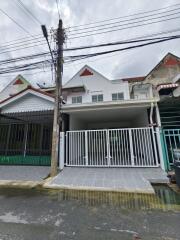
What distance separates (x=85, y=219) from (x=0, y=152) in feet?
27.6

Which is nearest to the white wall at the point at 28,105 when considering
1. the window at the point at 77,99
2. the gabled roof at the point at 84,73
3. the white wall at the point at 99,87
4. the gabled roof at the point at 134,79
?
the white wall at the point at 99,87

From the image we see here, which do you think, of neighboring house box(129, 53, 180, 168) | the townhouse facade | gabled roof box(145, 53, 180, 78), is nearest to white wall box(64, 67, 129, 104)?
gabled roof box(145, 53, 180, 78)

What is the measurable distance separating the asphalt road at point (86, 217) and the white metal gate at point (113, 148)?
271 cm

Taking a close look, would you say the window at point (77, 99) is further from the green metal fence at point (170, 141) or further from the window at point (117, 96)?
the green metal fence at point (170, 141)

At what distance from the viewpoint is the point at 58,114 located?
20.9 feet

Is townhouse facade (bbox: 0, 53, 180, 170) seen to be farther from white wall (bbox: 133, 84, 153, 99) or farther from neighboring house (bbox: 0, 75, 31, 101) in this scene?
neighboring house (bbox: 0, 75, 31, 101)

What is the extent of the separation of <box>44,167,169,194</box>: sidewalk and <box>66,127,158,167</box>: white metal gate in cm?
52

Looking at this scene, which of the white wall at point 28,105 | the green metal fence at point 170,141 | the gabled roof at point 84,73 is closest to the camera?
the green metal fence at point 170,141

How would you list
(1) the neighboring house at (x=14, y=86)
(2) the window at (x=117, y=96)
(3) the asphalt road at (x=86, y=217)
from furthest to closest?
(1) the neighboring house at (x=14, y=86) < (2) the window at (x=117, y=96) < (3) the asphalt road at (x=86, y=217)

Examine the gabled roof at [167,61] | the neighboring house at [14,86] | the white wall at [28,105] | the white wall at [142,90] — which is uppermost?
the gabled roof at [167,61]

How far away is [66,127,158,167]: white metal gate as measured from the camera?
655 cm

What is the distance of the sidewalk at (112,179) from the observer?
4465 millimetres

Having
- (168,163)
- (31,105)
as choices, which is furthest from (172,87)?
(31,105)

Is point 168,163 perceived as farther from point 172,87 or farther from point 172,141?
point 172,87
